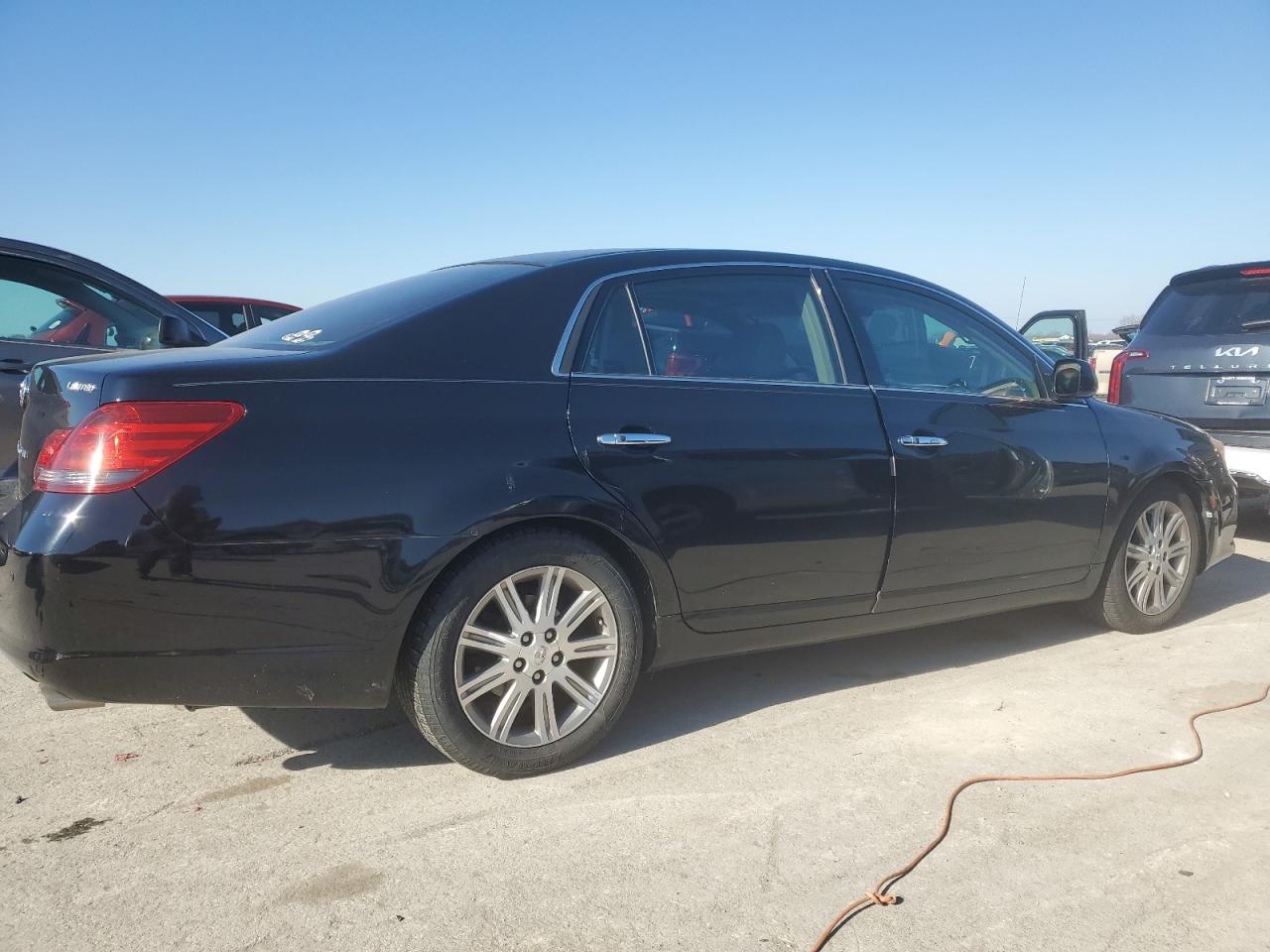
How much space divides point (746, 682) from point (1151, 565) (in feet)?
7.05

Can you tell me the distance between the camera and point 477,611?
3125mm

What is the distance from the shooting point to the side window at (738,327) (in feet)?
11.9

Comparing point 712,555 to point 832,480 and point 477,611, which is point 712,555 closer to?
point 832,480

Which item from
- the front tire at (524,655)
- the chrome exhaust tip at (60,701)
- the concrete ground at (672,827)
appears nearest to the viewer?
the concrete ground at (672,827)

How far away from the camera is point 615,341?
11.5 feet

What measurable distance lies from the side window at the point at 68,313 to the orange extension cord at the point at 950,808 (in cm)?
474

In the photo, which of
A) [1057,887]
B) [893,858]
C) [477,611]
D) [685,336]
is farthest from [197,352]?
[1057,887]

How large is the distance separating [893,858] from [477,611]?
Answer: 1.33 meters

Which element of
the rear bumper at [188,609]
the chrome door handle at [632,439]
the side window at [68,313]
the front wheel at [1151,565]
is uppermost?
the side window at [68,313]

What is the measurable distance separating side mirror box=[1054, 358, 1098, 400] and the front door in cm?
6

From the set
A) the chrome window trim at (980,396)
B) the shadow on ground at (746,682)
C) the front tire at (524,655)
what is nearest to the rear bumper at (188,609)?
the front tire at (524,655)

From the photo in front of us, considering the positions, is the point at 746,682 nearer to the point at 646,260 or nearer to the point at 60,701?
the point at 646,260

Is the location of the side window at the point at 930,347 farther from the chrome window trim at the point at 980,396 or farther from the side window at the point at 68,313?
the side window at the point at 68,313

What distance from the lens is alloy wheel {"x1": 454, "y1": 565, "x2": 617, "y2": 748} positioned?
10.4 feet
